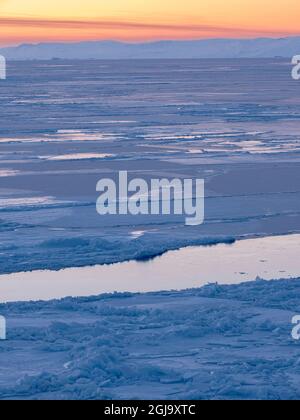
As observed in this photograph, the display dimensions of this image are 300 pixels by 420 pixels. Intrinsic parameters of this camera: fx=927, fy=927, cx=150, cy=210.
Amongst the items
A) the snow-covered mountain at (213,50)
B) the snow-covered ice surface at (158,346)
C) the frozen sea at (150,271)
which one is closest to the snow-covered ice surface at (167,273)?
the frozen sea at (150,271)

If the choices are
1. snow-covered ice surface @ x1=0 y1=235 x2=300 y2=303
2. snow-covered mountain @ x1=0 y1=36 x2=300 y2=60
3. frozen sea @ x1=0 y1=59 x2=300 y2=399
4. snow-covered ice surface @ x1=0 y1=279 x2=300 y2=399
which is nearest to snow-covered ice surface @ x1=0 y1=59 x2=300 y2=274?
frozen sea @ x1=0 y1=59 x2=300 y2=399

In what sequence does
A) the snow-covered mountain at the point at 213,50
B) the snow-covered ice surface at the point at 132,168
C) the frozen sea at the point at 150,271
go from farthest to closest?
the snow-covered mountain at the point at 213,50
the snow-covered ice surface at the point at 132,168
the frozen sea at the point at 150,271

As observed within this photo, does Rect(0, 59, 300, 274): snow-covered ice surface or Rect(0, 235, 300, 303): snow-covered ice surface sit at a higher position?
Rect(0, 59, 300, 274): snow-covered ice surface

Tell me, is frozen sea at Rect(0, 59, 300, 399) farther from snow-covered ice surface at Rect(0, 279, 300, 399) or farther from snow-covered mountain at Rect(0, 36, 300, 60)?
snow-covered mountain at Rect(0, 36, 300, 60)

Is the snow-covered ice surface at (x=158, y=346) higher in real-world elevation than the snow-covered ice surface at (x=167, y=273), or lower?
lower

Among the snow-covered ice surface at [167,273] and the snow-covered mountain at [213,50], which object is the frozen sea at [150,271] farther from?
the snow-covered mountain at [213,50]

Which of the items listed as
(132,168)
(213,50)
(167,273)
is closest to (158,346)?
(167,273)

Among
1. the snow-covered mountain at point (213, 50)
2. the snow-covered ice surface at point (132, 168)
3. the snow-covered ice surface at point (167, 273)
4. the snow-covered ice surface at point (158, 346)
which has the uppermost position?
the snow-covered mountain at point (213, 50)
